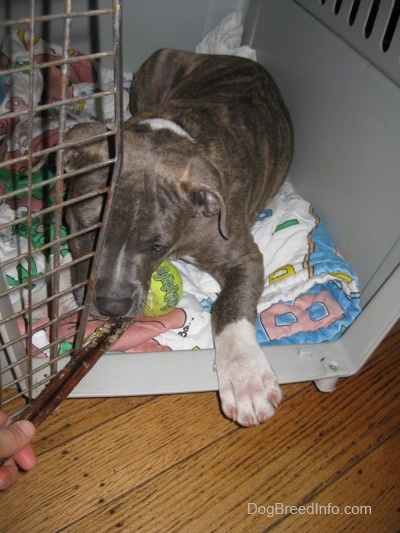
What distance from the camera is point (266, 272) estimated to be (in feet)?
8.97

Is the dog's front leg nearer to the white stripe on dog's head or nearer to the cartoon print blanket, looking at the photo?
the cartoon print blanket

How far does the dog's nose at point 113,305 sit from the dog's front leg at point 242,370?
43cm

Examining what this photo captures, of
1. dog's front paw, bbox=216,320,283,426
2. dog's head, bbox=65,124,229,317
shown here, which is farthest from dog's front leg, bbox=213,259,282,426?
dog's head, bbox=65,124,229,317

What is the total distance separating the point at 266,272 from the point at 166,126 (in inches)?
38.0

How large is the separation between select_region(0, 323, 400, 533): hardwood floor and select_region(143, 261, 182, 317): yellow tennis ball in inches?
15.1

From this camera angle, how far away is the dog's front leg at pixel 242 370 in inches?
76.9

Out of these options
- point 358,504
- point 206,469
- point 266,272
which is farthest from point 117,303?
point 358,504

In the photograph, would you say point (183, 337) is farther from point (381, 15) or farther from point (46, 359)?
point (381, 15)

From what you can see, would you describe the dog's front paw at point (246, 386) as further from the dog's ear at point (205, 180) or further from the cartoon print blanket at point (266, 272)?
the dog's ear at point (205, 180)

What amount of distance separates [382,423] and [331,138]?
1473 millimetres

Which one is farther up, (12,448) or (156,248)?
(156,248)

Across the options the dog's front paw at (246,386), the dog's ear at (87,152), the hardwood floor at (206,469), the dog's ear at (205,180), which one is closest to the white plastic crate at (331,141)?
the dog's front paw at (246,386)

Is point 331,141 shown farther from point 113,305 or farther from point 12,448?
point 12,448

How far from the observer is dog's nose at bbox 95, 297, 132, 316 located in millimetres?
1879
